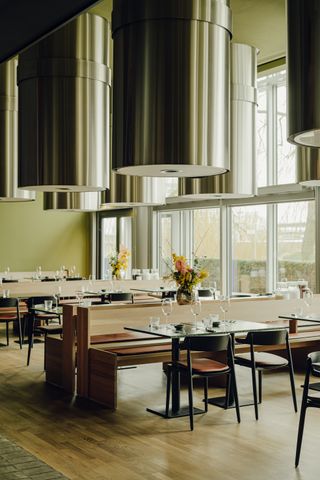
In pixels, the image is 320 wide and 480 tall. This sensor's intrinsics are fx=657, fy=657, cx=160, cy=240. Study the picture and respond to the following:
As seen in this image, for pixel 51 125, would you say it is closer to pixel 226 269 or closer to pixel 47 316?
pixel 47 316

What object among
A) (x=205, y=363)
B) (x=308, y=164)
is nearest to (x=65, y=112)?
(x=308, y=164)

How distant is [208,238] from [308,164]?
1074cm

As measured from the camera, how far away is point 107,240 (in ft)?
57.8

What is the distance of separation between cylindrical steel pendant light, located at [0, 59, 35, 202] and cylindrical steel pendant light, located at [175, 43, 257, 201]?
1.12m

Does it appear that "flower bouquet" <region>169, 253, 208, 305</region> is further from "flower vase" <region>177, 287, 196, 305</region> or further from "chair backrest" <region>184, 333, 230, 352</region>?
"chair backrest" <region>184, 333, 230, 352</region>

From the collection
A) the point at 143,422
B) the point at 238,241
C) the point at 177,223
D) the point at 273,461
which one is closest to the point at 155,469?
the point at 273,461

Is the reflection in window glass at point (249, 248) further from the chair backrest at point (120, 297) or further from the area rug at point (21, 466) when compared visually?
the area rug at point (21, 466)

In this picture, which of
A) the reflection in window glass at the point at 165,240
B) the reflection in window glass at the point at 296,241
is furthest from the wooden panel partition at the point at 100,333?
the reflection in window glass at the point at 165,240

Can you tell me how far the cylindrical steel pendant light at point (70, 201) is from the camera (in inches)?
249

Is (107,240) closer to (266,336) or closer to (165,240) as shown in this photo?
(165,240)

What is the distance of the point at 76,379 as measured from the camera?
24.6 ft

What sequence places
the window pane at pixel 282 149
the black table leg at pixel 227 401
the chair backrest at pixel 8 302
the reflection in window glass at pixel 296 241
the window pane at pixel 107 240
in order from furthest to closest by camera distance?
the window pane at pixel 107 240
the window pane at pixel 282 149
the reflection in window glass at pixel 296 241
the chair backrest at pixel 8 302
the black table leg at pixel 227 401

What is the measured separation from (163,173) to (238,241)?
10989 millimetres

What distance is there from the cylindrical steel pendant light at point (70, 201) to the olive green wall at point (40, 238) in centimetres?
998
